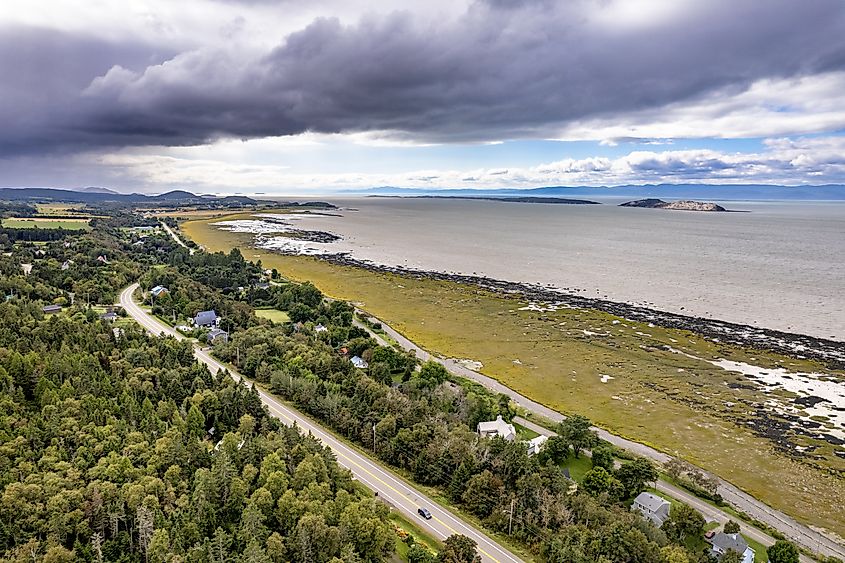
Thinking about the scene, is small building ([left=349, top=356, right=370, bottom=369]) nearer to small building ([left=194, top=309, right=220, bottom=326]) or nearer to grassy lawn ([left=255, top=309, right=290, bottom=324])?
grassy lawn ([left=255, top=309, right=290, bottom=324])

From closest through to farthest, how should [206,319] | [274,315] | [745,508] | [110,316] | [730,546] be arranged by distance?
1. [730,546]
2. [745,508]
3. [110,316]
4. [206,319]
5. [274,315]

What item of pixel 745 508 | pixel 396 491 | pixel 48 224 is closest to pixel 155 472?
pixel 396 491

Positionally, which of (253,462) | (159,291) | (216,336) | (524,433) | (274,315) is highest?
(159,291)

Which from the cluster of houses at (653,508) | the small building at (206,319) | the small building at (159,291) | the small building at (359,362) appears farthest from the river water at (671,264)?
the small building at (206,319)

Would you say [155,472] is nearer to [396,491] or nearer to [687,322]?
[396,491]

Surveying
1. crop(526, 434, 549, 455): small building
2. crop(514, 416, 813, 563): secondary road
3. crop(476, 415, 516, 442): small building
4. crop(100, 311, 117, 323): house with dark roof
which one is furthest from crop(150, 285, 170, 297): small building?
crop(514, 416, 813, 563): secondary road

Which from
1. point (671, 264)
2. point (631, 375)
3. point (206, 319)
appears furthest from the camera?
point (671, 264)

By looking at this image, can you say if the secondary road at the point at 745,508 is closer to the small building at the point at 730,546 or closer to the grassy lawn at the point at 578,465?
the small building at the point at 730,546

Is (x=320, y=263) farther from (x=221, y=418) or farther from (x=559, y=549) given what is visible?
(x=559, y=549)

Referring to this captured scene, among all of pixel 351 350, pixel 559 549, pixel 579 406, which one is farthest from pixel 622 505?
pixel 351 350
